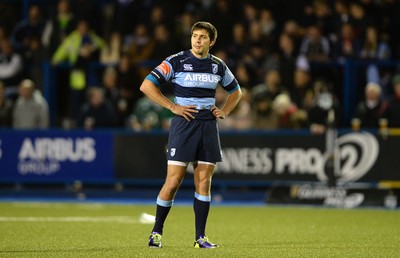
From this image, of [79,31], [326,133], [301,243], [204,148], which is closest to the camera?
[204,148]

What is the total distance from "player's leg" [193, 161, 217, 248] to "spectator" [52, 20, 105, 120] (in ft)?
41.4

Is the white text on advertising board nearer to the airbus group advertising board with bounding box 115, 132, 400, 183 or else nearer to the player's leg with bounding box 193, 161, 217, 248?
the airbus group advertising board with bounding box 115, 132, 400, 183

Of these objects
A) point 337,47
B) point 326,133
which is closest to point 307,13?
point 337,47

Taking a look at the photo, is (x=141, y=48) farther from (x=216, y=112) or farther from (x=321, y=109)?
(x=216, y=112)

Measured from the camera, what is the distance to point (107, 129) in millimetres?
19812

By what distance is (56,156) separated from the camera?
1978 centimetres

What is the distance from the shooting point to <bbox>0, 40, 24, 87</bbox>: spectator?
72.5 feet

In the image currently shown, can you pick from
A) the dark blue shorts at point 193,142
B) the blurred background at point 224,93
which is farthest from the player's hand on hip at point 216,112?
the blurred background at point 224,93

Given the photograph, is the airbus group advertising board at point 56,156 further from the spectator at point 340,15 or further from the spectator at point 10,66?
the spectator at point 340,15

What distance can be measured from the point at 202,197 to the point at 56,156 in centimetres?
A: 1087

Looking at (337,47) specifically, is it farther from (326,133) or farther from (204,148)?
(204,148)

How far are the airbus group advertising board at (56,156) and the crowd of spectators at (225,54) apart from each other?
0.52m

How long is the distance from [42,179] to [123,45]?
4.21 m

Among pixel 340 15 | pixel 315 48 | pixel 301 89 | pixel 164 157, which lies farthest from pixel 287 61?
pixel 164 157
